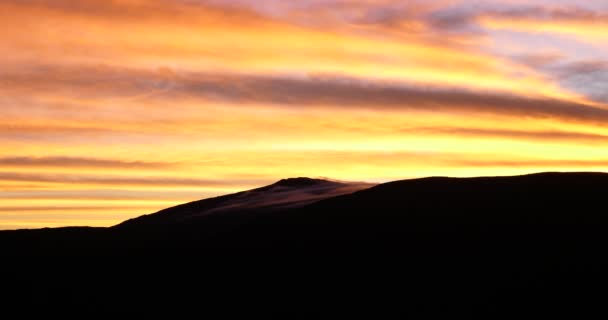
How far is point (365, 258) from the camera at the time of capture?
18422 millimetres

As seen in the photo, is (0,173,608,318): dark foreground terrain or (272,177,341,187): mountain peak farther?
(272,177,341,187): mountain peak

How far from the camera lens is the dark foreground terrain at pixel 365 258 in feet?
51.8

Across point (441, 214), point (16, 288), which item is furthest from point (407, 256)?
point (16, 288)

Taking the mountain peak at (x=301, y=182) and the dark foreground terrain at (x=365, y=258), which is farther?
the mountain peak at (x=301, y=182)

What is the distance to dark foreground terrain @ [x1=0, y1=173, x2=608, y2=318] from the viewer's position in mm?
15773

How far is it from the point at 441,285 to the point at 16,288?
9.31m

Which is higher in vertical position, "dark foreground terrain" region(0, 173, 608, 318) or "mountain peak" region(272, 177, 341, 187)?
"mountain peak" region(272, 177, 341, 187)

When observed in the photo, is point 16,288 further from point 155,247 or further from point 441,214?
point 441,214

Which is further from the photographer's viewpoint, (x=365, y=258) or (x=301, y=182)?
(x=301, y=182)

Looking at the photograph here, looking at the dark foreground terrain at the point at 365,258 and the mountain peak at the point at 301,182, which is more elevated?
the mountain peak at the point at 301,182

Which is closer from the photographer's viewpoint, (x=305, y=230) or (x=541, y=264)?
(x=541, y=264)

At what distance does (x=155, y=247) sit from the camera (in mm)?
22031

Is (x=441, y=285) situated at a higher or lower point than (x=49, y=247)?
lower

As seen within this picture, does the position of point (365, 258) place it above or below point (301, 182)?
below
